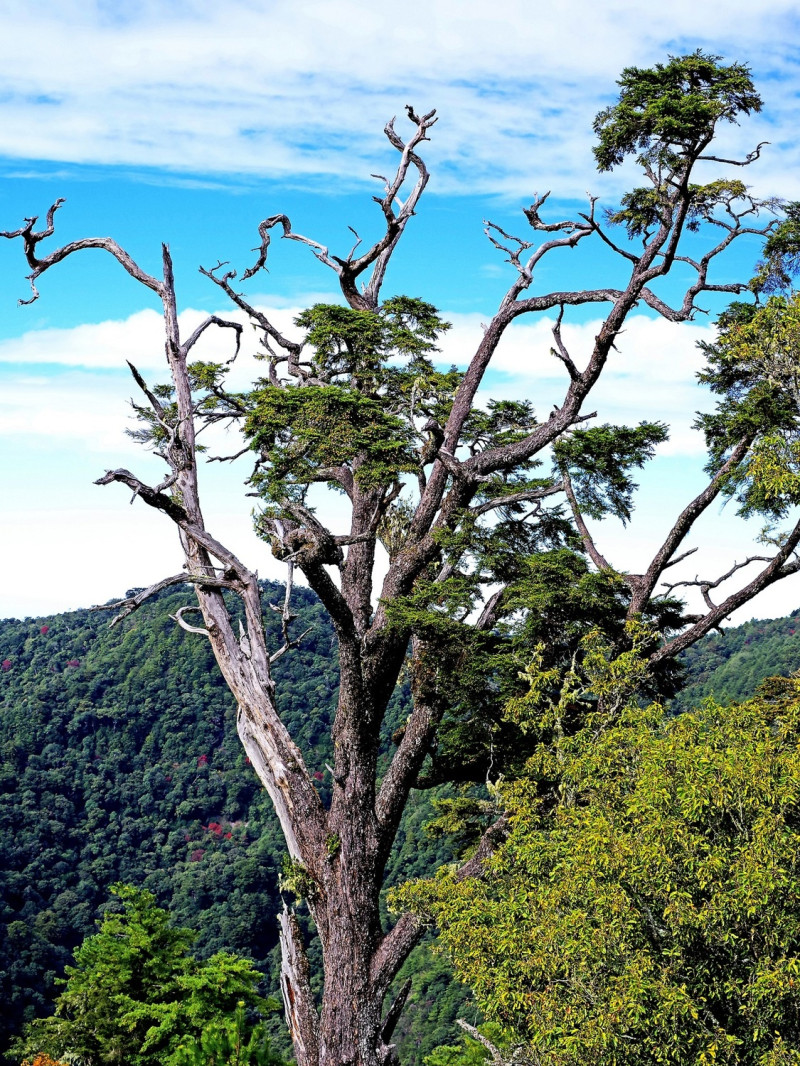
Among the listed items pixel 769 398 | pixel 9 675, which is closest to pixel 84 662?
pixel 9 675

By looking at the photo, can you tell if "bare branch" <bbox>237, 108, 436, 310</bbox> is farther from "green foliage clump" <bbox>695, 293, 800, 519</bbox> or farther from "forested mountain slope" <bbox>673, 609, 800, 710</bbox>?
"forested mountain slope" <bbox>673, 609, 800, 710</bbox>

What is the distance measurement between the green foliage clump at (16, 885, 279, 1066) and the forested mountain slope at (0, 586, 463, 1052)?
70.6 ft

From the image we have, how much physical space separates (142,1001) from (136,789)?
132 ft

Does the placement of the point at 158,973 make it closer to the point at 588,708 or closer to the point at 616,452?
the point at 588,708

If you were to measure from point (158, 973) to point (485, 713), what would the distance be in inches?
181

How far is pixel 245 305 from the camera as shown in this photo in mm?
13133

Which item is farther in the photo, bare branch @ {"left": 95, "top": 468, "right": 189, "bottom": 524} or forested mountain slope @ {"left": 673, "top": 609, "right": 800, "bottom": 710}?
forested mountain slope @ {"left": 673, "top": 609, "right": 800, "bottom": 710}

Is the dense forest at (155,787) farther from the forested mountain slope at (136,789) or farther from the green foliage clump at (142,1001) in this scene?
the green foliage clump at (142,1001)

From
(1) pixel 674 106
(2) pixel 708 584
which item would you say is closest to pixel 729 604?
(2) pixel 708 584

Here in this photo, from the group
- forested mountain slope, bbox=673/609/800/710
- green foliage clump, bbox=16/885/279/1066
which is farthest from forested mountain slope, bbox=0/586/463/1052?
green foliage clump, bbox=16/885/279/1066

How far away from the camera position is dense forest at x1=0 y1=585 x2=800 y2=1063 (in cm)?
3412

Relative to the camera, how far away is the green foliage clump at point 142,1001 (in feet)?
33.4

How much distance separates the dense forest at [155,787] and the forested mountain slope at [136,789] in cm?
9

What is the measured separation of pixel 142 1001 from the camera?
35.4 feet
